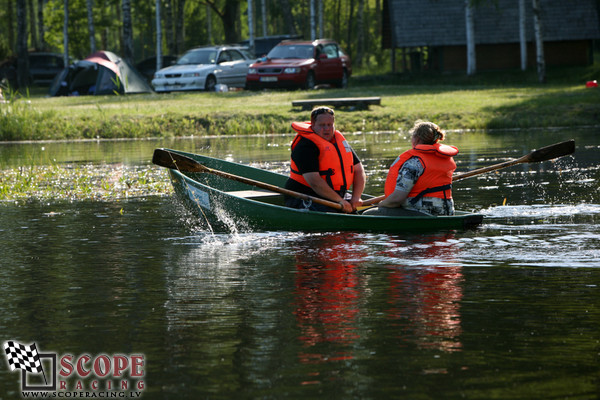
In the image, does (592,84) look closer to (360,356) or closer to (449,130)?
(449,130)

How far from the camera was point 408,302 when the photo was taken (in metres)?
6.56

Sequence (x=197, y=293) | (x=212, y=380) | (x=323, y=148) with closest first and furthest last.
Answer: (x=212, y=380) → (x=197, y=293) → (x=323, y=148)

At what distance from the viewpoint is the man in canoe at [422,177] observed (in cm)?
927

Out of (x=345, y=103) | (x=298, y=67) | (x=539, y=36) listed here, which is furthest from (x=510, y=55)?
(x=345, y=103)

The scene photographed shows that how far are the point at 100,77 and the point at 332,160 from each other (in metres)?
25.3

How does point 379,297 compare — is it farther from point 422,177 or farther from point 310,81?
point 310,81

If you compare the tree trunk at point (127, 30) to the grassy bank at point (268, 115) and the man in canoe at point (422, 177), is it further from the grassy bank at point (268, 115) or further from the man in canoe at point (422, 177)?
the man in canoe at point (422, 177)

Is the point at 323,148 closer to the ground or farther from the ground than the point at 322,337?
farther from the ground

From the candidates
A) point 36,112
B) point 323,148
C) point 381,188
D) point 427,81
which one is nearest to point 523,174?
point 381,188

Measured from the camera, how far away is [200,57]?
33250 mm

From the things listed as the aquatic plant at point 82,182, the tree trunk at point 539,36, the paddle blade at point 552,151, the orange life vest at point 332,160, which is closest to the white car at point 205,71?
the tree trunk at point 539,36

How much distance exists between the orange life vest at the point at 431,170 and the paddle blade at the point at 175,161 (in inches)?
76.8

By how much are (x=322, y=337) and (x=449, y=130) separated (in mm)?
17801

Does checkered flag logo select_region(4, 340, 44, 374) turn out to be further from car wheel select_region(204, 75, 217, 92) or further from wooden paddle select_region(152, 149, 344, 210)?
car wheel select_region(204, 75, 217, 92)
